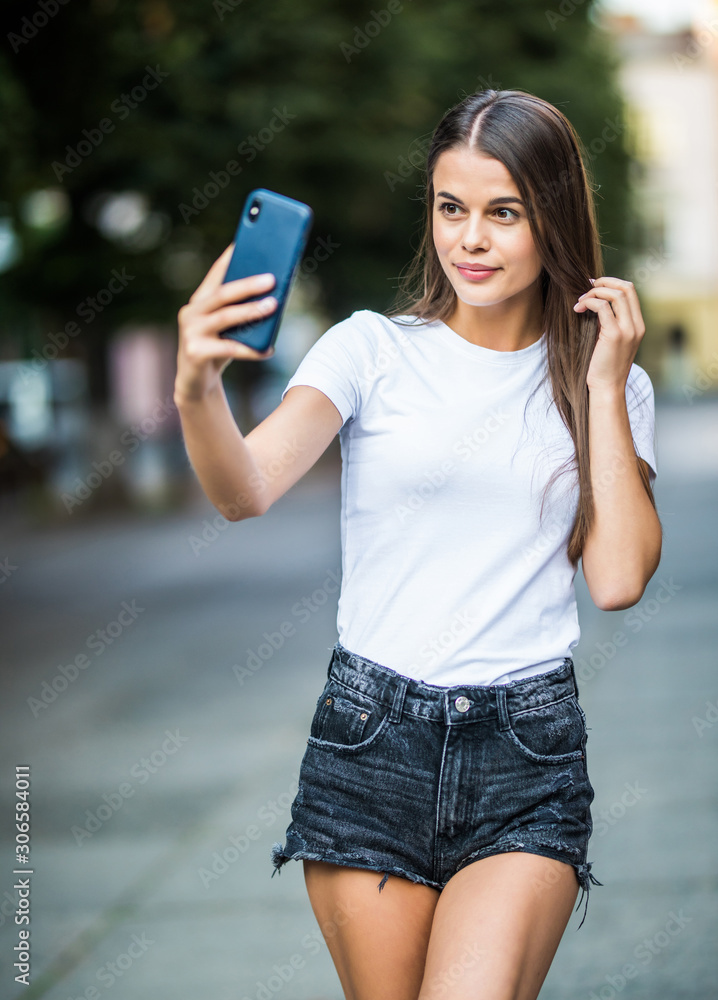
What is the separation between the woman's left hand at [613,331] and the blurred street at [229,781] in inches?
91.4

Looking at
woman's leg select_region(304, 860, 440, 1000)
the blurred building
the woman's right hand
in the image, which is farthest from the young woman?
the blurred building

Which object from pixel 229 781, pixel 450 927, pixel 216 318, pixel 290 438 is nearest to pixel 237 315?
pixel 216 318

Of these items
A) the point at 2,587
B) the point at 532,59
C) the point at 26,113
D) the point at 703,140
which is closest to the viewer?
the point at 26,113

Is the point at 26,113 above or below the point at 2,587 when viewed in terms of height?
above

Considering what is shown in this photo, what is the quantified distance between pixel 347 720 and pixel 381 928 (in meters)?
0.34

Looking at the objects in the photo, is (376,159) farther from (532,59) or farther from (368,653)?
(368,653)

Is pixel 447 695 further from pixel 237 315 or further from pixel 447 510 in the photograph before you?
pixel 237 315

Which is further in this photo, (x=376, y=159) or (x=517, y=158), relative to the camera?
(x=376, y=159)

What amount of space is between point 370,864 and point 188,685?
5486 mm

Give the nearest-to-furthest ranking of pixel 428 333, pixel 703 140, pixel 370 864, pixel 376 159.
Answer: pixel 370 864 → pixel 428 333 → pixel 376 159 → pixel 703 140

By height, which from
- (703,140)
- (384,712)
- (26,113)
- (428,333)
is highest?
(703,140)

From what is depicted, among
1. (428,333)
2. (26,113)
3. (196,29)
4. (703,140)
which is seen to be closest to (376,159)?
(196,29)

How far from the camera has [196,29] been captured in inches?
567

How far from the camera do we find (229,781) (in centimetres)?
567
